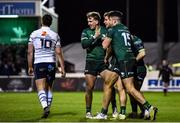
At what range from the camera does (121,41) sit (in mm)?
11422

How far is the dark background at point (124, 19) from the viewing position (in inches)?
2242

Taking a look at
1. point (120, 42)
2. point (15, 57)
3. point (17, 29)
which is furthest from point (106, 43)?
point (15, 57)

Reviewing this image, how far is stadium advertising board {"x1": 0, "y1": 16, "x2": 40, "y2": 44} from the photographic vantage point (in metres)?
24.1

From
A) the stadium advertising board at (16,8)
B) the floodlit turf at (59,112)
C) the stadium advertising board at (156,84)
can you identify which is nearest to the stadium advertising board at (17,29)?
the stadium advertising board at (16,8)

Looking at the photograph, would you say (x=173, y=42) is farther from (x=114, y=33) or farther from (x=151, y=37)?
(x=114, y=33)

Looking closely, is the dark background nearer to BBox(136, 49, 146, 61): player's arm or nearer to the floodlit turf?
the floodlit turf

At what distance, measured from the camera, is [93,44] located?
11797 millimetres

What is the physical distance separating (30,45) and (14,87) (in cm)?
2033

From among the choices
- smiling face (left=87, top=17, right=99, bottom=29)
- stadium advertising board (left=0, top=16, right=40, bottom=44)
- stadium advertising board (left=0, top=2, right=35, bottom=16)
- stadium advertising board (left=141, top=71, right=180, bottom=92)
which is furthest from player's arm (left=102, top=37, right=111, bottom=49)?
A: stadium advertising board (left=141, top=71, right=180, bottom=92)

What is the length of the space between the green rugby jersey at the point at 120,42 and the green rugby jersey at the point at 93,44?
0.43m

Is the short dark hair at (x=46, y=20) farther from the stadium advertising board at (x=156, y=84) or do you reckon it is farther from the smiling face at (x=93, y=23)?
the stadium advertising board at (x=156, y=84)

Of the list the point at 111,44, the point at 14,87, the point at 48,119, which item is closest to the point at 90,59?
the point at 111,44

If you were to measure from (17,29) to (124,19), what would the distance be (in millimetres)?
34109

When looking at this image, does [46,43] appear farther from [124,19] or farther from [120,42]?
[124,19]
